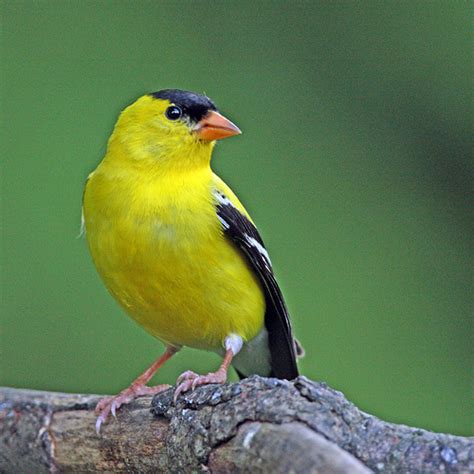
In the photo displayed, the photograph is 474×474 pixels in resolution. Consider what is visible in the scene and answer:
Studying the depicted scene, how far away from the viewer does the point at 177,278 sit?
10.9 ft

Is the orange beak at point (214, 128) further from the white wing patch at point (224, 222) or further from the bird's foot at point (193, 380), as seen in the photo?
the bird's foot at point (193, 380)

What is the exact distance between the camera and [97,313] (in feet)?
15.7

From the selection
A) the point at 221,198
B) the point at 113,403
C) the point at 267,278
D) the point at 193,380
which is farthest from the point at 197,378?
the point at 221,198

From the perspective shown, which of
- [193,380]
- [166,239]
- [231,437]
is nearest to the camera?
[231,437]

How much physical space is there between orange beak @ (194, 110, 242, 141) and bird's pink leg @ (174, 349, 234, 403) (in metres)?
0.81

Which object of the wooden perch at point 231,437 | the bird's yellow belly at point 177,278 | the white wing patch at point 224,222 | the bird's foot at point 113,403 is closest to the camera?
the wooden perch at point 231,437

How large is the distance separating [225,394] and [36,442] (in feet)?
2.95

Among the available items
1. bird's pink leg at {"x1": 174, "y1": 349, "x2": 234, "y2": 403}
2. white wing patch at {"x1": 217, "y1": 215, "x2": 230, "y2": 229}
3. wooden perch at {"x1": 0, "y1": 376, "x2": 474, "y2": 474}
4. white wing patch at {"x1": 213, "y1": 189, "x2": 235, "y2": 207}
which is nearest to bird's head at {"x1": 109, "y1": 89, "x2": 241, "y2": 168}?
white wing patch at {"x1": 213, "y1": 189, "x2": 235, "y2": 207}

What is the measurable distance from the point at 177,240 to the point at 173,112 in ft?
1.92

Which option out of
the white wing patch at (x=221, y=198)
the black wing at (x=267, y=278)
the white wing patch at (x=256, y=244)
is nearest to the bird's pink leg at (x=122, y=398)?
the black wing at (x=267, y=278)

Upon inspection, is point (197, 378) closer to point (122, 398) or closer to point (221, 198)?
point (122, 398)

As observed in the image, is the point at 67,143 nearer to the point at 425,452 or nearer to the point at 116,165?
the point at 116,165

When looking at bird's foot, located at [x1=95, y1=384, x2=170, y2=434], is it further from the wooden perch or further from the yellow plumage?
the yellow plumage

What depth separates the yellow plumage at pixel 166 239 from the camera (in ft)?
10.8
